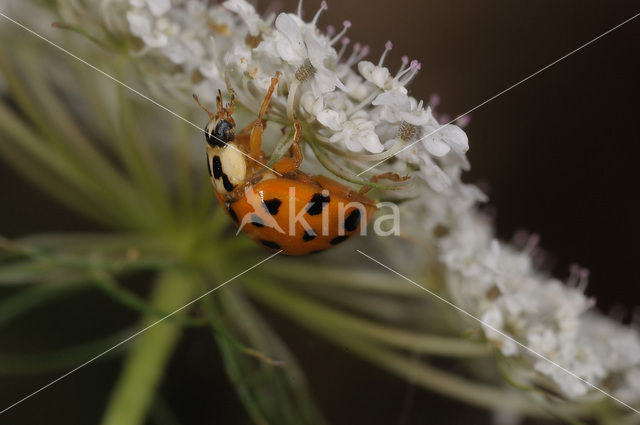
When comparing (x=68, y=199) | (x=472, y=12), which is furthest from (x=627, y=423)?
(x=68, y=199)

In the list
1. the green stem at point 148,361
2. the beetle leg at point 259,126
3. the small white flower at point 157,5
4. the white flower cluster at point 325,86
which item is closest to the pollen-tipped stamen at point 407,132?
Answer: the white flower cluster at point 325,86

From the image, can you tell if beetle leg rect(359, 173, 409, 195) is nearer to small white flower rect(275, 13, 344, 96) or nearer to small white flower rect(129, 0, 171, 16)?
small white flower rect(275, 13, 344, 96)

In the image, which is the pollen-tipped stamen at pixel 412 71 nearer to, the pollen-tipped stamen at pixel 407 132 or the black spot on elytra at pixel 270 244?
the pollen-tipped stamen at pixel 407 132

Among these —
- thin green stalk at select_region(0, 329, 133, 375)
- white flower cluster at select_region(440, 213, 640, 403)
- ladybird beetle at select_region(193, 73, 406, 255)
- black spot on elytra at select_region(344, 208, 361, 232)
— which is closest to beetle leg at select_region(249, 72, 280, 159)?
ladybird beetle at select_region(193, 73, 406, 255)

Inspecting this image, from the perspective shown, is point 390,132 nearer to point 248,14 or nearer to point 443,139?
point 443,139

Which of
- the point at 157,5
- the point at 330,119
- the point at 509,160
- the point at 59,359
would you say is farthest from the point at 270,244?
the point at 509,160

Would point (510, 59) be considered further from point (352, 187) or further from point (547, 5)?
point (352, 187)
